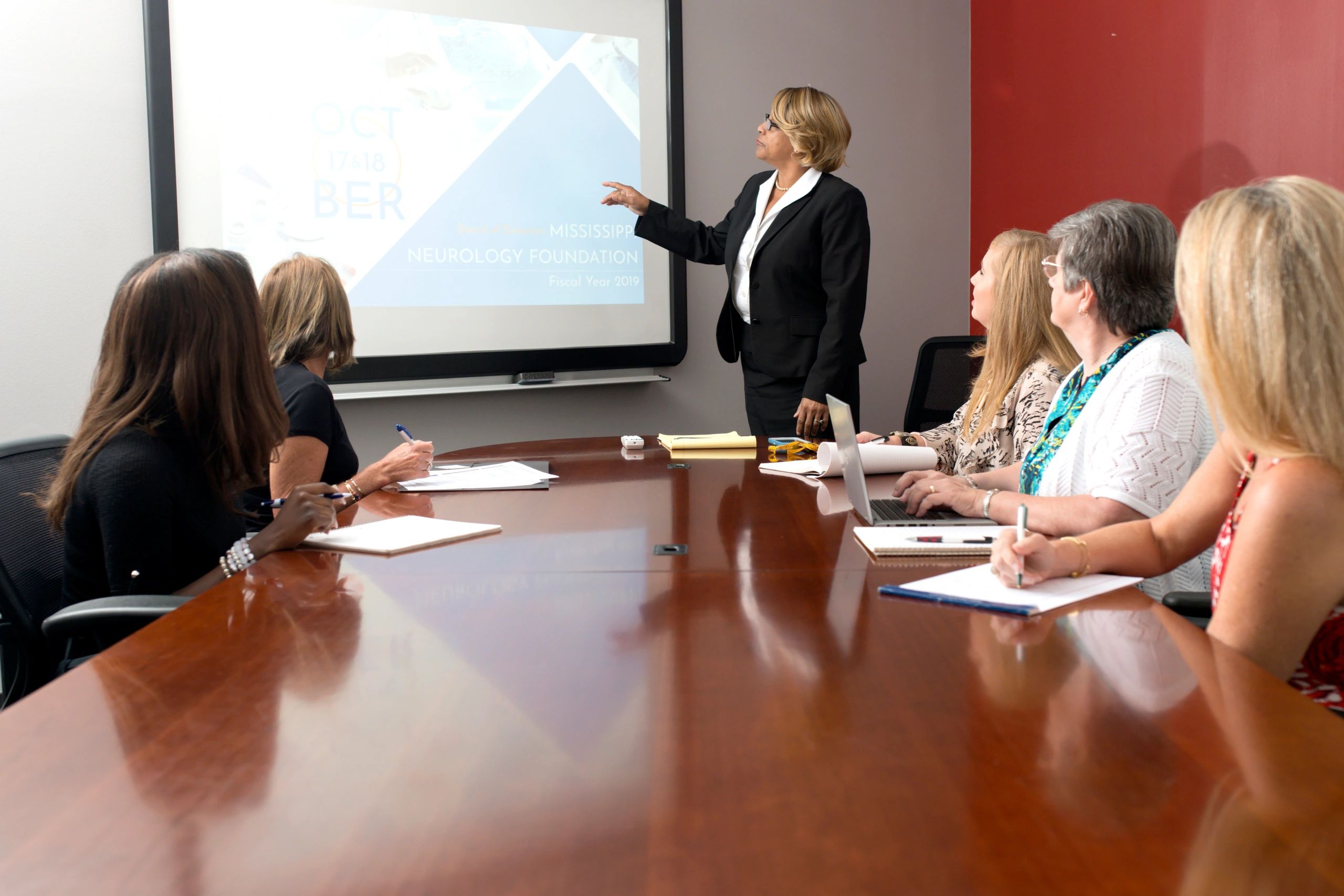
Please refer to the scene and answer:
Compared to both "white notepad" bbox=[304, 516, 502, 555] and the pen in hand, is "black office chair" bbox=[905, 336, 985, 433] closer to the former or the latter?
"white notepad" bbox=[304, 516, 502, 555]

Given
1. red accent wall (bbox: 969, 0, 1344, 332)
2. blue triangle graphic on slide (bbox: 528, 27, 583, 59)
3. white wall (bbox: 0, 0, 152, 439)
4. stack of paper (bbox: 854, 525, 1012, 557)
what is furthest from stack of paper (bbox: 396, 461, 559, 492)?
blue triangle graphic on slide (bbox: 528, 27, 583, 59)

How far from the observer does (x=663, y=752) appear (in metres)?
0.86

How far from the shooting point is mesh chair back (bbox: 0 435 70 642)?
1.67 m

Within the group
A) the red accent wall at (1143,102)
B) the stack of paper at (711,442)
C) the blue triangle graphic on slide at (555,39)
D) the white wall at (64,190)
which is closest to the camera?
the red accent wall at (1143,102)

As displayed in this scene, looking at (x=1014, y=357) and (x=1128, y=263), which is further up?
(x=1128, y=263)

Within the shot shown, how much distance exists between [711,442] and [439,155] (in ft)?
6.31

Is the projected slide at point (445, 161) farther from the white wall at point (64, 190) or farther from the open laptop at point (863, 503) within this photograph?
the open laptop at point (863, 503)

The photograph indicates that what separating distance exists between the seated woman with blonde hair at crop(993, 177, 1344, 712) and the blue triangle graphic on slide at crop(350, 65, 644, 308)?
3.27 metres

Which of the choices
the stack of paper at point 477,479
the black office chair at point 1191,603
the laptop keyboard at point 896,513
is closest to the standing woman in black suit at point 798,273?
the stack of paper at point 477,479

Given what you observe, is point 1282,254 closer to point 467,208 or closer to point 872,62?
point 467,208

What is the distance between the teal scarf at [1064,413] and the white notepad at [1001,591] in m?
0.55

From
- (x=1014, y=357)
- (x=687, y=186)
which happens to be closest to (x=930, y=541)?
(x=1014, y=357)

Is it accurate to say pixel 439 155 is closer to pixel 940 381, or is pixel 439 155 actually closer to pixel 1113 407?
pixel 940 381

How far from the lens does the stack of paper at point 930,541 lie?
5.16 feet
